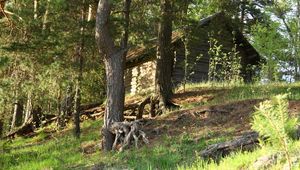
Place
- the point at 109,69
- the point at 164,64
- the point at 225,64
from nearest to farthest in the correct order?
1. the point at 109,69
2. the point at 164,64
3. the point at 225,64

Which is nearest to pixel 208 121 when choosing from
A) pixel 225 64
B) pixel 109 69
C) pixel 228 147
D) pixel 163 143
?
pixel 163 143

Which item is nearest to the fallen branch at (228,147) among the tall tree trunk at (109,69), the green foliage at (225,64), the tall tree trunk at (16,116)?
the tall tree trunk at (109,69)

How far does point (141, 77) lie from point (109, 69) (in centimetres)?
1377

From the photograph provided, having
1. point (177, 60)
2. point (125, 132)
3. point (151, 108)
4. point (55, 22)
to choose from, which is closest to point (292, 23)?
point (177, 60)

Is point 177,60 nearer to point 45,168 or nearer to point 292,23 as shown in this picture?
point 45,168

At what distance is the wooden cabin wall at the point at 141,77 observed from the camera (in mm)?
25425

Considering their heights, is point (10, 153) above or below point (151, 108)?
below

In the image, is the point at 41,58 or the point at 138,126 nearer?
the point at 138,126

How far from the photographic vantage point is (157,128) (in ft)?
42.6

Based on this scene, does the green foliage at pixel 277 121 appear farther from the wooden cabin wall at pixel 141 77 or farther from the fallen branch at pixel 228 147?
the wooden cabin wall at pixel 141 77

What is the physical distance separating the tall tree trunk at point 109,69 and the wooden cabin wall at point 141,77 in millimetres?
11246

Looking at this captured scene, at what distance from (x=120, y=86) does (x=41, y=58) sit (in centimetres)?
403

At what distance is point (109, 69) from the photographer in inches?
503

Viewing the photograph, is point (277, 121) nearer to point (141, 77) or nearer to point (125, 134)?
point (125, 134)
